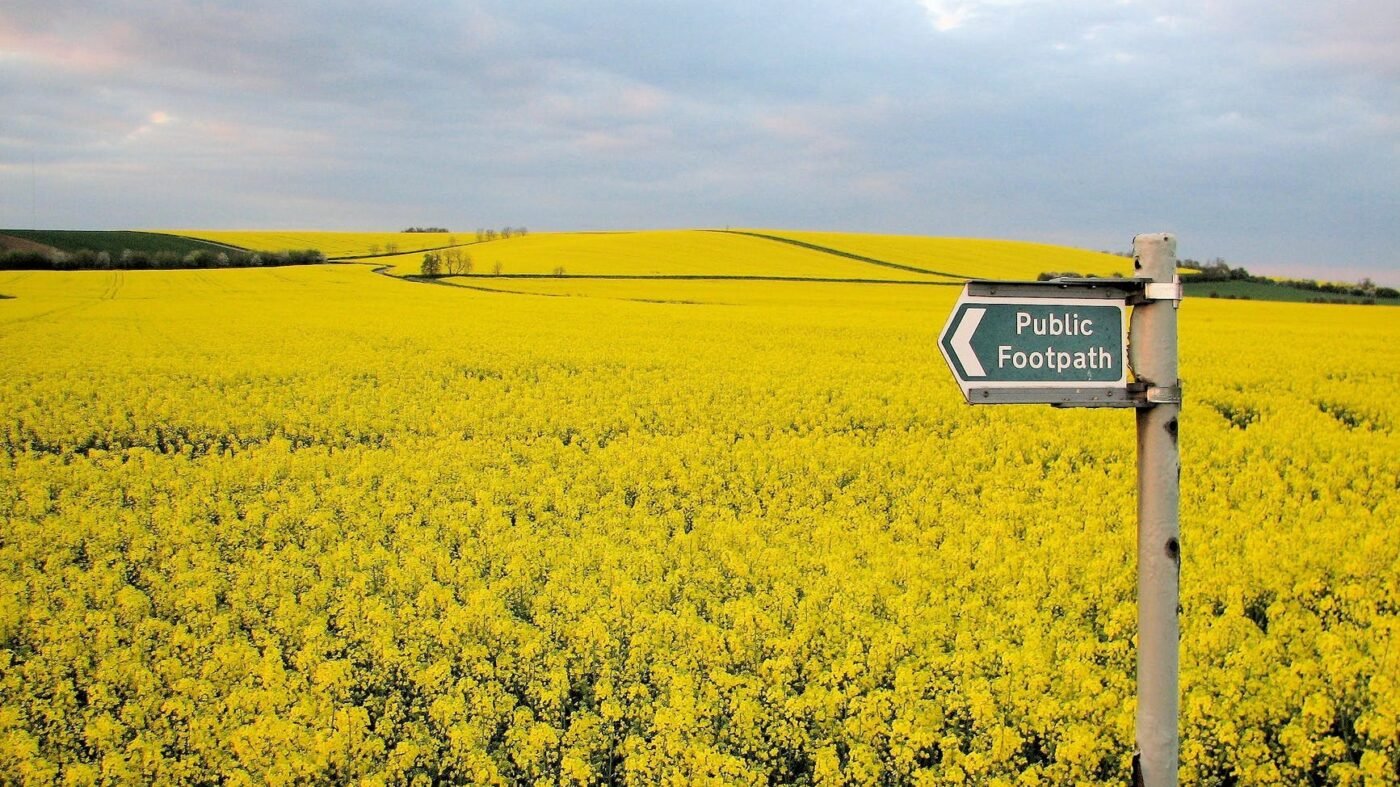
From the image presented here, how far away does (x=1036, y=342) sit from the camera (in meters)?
Result: 2.53

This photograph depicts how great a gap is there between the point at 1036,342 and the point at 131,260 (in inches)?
2806

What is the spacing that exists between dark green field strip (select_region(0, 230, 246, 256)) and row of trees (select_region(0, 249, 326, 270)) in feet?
18.2

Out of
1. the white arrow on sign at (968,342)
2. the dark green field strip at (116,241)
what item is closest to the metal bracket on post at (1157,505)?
the white arrow on sign at (968,342)

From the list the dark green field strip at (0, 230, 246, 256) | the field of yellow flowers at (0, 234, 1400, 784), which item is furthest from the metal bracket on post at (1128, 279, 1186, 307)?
the dark green field strip at (0, 230, 246, 256)

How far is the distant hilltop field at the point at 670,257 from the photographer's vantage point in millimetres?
53688

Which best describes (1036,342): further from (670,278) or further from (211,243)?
(211,243)

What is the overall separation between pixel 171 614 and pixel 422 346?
14.8 m

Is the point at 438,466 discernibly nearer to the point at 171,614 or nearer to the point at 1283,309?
the point at 171,614

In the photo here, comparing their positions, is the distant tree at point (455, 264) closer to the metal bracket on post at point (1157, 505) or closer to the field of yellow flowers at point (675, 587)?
the field of yellow flowers at point (675, 587)

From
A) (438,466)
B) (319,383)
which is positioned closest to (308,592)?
(438,466)

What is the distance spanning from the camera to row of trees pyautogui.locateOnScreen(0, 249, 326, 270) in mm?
55656

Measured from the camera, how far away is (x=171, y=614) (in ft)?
21.6

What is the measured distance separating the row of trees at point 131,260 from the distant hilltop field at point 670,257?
3.5 inches

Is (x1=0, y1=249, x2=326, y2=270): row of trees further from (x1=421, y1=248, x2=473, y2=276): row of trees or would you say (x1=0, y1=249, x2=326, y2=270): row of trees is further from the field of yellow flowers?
the field of yellow flowers
